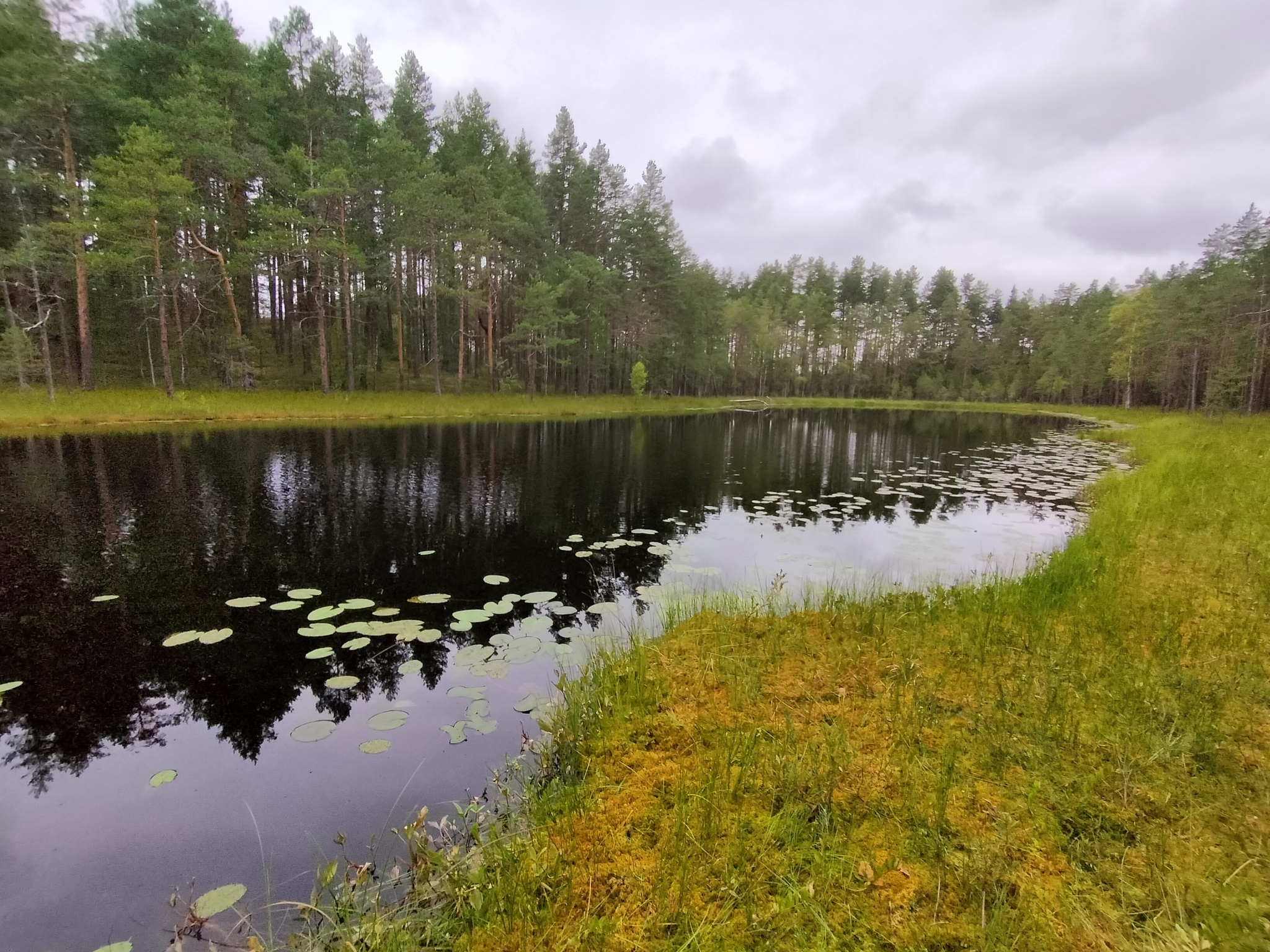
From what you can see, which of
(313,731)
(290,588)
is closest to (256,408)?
(290,588)

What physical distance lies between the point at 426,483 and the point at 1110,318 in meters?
73.6

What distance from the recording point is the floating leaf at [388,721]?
4199 mm

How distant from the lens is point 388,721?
426cm

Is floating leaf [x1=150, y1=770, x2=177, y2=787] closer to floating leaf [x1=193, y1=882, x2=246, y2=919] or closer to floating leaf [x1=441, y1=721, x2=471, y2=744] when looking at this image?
floating leaf [x1=193, y1=882, x2=246, y2=919]

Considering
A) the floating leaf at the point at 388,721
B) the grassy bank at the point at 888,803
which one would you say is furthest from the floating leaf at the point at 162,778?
the grassy bank at the point at 888,803

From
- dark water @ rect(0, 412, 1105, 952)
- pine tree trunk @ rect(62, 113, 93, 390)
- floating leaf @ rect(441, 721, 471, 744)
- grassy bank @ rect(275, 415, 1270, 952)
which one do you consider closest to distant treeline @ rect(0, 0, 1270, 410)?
pine tree trunk @ rect(62, 113, 93, 390)

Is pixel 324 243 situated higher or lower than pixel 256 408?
higher

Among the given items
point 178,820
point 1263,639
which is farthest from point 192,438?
point 1263,639

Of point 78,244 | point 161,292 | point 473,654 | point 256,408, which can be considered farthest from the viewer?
point 256,408

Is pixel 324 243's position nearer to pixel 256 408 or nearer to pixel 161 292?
pixel 161 292

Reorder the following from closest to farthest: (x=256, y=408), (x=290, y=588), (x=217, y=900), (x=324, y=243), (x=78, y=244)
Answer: (x=217, y=900)
(x=290, y=588)
(x=78, y=244)
(x=256, y=408)
(x=324, y=243)

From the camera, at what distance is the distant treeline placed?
2244 centimetres

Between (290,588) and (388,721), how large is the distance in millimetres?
3451

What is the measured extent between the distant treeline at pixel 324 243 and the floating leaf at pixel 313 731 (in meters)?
27.2
